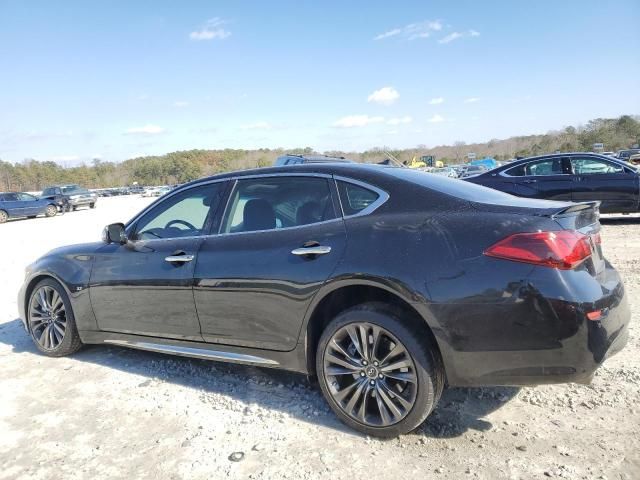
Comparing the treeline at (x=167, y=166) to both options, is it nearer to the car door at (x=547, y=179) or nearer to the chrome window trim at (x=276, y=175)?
the car door at (x=547, y=179)

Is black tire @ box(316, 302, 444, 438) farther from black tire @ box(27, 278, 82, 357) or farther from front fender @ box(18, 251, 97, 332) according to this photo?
black tire @ box(27, 278, 82, 357)

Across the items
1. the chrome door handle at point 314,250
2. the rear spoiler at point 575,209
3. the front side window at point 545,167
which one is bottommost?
the front side window at point 545,167

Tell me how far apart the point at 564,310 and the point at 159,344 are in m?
2.88

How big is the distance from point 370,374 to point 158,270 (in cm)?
184

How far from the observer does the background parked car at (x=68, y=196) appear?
30.0m

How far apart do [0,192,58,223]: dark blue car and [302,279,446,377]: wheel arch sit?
28036 mm

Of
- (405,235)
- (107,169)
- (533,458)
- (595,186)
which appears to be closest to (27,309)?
(405,235)

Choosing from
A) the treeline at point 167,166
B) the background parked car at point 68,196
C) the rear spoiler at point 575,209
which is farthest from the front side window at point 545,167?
the treeline at point 167,166

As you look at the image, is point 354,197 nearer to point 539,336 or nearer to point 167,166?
point 539,336

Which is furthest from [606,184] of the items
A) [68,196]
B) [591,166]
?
[68,196]

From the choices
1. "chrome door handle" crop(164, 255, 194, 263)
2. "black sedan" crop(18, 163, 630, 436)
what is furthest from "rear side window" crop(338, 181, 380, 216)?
"chrome door handle" crop(164, 255, 194, 263)

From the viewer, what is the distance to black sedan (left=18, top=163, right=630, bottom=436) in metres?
2.53

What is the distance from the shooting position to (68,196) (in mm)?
30672

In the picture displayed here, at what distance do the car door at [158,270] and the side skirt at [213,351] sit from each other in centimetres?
7
